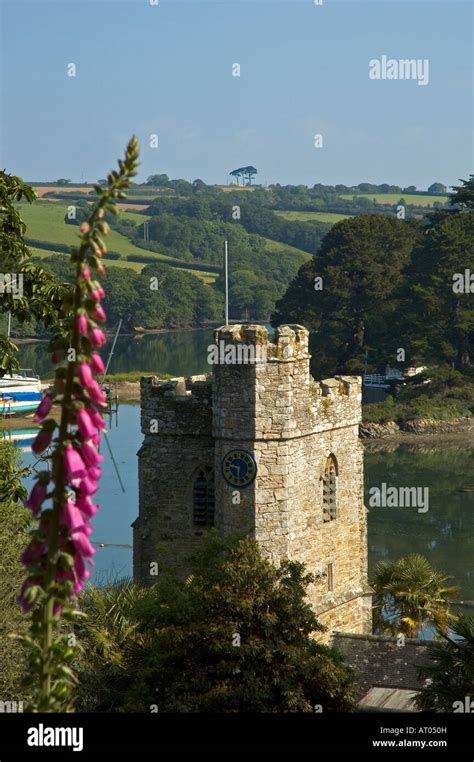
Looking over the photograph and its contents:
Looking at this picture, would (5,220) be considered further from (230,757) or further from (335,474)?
(230,757)

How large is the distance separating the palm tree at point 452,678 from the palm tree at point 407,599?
337 inches

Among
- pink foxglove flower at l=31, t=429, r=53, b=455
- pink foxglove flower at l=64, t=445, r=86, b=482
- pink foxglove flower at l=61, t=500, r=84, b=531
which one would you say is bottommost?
pink foxglove flower at l=61, t=500, r=84, b=531

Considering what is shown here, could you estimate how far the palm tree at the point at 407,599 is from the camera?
28609mm

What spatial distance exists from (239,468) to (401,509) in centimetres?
3798

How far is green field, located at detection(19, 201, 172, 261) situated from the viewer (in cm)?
17212

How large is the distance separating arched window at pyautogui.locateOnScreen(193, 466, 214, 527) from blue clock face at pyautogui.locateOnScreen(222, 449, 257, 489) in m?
0.74

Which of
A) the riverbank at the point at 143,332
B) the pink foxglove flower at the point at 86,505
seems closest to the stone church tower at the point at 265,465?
the pink foxglove flower at the point at 86,505

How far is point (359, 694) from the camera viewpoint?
23203 mm

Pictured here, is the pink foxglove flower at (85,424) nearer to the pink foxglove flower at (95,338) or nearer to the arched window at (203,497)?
the pink foxglove flower at (95,338)

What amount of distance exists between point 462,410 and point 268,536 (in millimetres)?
66762

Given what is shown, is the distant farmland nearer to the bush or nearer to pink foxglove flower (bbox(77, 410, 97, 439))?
the bush

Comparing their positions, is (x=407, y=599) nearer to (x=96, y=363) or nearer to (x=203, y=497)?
(x=203, y=497)

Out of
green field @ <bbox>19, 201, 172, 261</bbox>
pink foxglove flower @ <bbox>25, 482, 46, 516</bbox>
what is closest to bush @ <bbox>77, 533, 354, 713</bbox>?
pink foxglove flower @ <bbox>25, 482, 46, 516</bbox>

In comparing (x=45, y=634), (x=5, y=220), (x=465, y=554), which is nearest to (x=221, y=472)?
(x=5, y=220)
